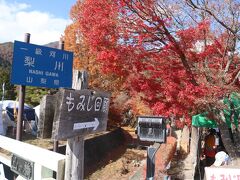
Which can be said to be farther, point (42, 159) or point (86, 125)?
point (42, 159)

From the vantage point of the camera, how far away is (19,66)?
6789mm

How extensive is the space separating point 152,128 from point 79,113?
3.47 feet

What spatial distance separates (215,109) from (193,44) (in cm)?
193

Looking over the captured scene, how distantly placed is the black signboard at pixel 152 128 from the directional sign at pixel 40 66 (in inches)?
137

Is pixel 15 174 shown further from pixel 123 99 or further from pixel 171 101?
pixel 123 99

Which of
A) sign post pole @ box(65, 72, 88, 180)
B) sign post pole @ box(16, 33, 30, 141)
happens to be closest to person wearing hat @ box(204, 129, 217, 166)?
sign post pole @ box(16, 33, 30, 141)

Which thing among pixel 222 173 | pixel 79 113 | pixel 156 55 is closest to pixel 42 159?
pixel 79 113

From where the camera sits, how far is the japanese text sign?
4.70 m

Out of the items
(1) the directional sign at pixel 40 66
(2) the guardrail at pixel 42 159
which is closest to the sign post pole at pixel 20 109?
(1) the directional sign at pixel 40 66

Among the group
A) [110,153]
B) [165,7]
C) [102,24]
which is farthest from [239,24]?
[110,153]

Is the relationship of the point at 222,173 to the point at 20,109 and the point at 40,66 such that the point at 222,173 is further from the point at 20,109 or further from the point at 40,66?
the point at 40,66

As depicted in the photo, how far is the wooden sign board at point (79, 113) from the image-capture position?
340cm

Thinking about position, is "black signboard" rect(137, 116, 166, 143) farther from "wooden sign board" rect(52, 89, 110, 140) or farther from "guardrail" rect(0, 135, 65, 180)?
"guardrail" rect(0, 135, 65, 180)

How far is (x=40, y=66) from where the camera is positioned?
708 centimetres
